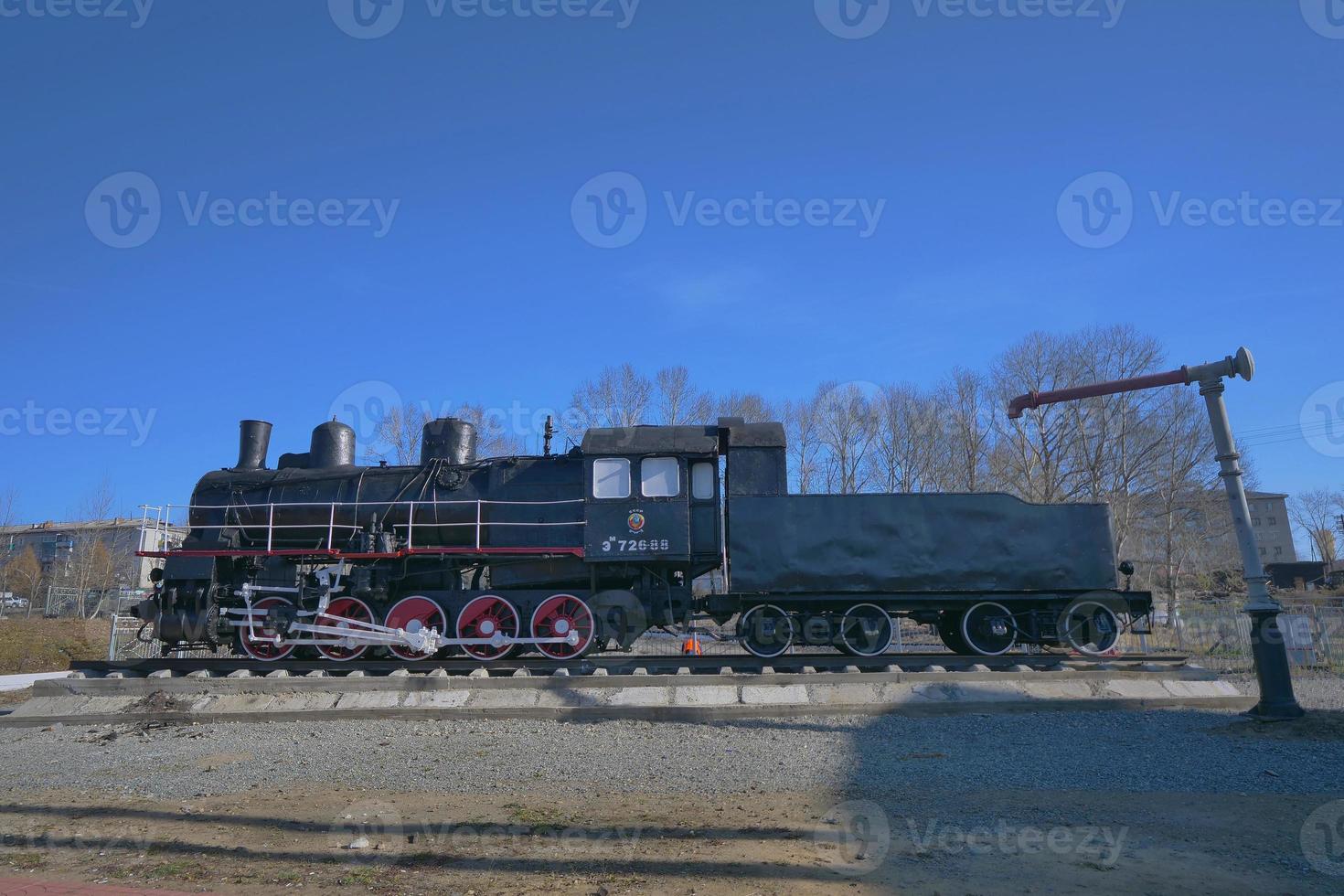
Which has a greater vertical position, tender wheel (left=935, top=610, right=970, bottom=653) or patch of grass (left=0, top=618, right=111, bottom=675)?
tender wheel (left=935, top=610, right=970, bottom=653)

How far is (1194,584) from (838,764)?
42.9 meters

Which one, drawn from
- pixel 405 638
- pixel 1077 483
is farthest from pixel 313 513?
pixel 1077 483

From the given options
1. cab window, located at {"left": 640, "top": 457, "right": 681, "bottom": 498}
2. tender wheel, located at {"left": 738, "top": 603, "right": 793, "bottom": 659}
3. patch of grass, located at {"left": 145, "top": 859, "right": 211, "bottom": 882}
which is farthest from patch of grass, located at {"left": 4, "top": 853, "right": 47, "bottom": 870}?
tender wheel, located at {"left": 738, "top": 603, "right": 793, "bottom": 659}

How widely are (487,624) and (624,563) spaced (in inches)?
87.7

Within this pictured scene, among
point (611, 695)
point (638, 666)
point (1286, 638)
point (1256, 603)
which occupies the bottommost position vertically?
point (611, 695)

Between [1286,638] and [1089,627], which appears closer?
[1089,627]

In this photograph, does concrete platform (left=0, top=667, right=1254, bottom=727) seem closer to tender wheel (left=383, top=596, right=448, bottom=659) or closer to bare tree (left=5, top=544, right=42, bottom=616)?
tender wheel (left=383, top=596, right=448, bottom=659)

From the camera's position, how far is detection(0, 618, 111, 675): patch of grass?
21281mm

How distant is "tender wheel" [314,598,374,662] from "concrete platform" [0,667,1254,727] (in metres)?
1.56

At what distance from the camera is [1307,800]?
20.2 feet

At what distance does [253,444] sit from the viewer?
14.0m

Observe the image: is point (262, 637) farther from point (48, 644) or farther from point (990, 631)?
point (48, 644)

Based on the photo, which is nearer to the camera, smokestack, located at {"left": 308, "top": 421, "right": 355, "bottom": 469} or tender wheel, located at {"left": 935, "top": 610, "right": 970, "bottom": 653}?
tender wheel, located at {"left": 935, "top": 610, "right": 970, "bottom": 653}

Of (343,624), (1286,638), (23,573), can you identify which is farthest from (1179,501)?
(23,573)
